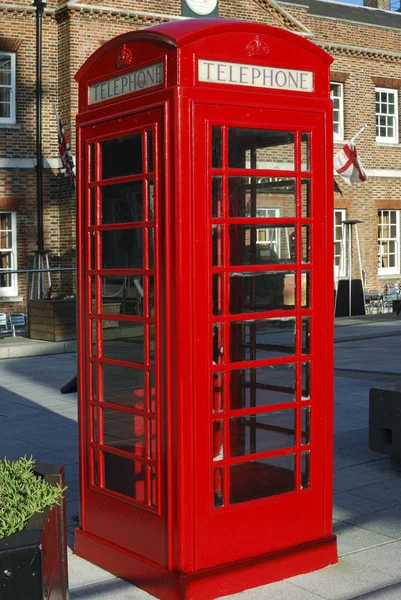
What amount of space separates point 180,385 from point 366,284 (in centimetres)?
2368

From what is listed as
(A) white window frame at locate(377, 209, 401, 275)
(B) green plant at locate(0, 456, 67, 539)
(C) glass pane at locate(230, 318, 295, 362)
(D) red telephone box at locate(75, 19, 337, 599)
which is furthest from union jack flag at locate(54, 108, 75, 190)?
(B) green plant at locate(0, 456, 67, 539)

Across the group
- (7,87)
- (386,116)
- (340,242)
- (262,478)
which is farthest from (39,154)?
(262,478)

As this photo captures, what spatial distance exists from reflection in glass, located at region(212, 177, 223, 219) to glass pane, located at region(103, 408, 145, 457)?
3.42 ft

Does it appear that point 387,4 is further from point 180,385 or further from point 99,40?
point 180,385

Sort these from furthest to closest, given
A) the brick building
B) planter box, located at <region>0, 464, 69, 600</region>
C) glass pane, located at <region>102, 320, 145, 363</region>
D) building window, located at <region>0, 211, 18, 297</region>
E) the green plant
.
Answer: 1. building window, located at <region>0, 211, 18, 297</region>
2. the brick building
3. glass pane, located at <region>102, 320, 145, 363</region>
4. the green plant
5. planter box, located at <region>0, 464, 69, 600</region>

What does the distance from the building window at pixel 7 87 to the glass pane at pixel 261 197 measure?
60.6 ft

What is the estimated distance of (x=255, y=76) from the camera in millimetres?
4477

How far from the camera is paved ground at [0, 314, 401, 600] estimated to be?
4.63 meters

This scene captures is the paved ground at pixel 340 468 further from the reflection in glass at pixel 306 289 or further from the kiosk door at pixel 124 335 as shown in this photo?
the reflection in glass at pixel 306 289

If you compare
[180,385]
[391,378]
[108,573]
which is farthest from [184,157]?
[391,378]

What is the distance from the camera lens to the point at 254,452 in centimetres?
459

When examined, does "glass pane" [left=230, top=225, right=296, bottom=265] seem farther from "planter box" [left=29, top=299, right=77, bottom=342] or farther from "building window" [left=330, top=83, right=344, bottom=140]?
"building window" [left=330, top=83, right=344, bottom=140]

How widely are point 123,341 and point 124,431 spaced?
0.45 m

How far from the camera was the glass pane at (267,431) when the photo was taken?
462 cm
